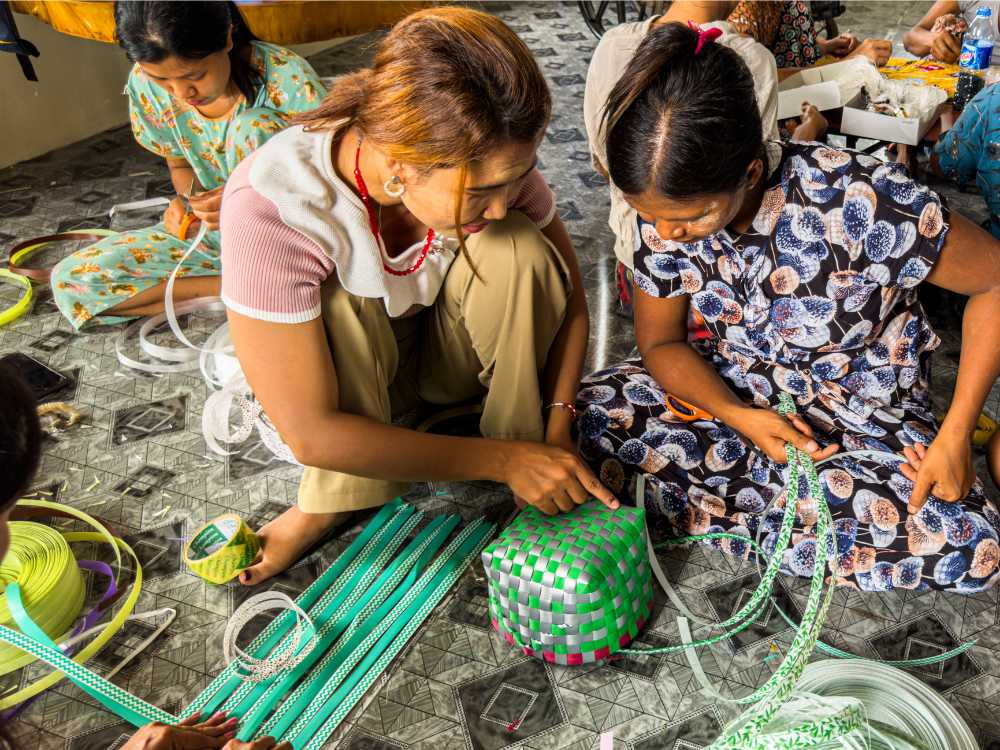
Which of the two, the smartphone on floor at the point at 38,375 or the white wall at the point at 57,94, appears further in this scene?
the white wall at the point at 57,94

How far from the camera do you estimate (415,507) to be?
1.82 meters

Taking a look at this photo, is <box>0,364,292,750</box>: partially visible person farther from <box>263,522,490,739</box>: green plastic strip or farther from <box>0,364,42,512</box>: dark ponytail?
<box>263,522,490,739</box>: green plastic strip

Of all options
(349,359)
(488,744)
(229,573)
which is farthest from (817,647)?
(229,573)

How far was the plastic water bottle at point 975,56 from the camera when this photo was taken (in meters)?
2.52

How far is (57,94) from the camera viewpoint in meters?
3.31

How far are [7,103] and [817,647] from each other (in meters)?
3.13

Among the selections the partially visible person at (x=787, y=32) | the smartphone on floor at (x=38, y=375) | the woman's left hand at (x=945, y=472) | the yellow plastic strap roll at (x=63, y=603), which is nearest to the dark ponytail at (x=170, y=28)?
the smartphone on floor at (x=38, y=375)

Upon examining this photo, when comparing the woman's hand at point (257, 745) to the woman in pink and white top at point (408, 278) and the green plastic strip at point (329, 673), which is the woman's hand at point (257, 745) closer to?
the green plastic strip at point (329, 673)

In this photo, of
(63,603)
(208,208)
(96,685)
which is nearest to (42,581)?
(63,603)

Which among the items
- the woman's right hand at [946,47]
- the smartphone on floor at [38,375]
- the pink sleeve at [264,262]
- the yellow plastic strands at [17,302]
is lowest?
the smartphone on floor at [38,375]

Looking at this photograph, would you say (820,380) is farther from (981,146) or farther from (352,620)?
(981,146)

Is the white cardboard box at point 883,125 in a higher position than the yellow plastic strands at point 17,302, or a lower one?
higher

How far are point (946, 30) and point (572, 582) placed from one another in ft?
7.95

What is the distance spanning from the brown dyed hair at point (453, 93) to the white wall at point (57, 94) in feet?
8.20
